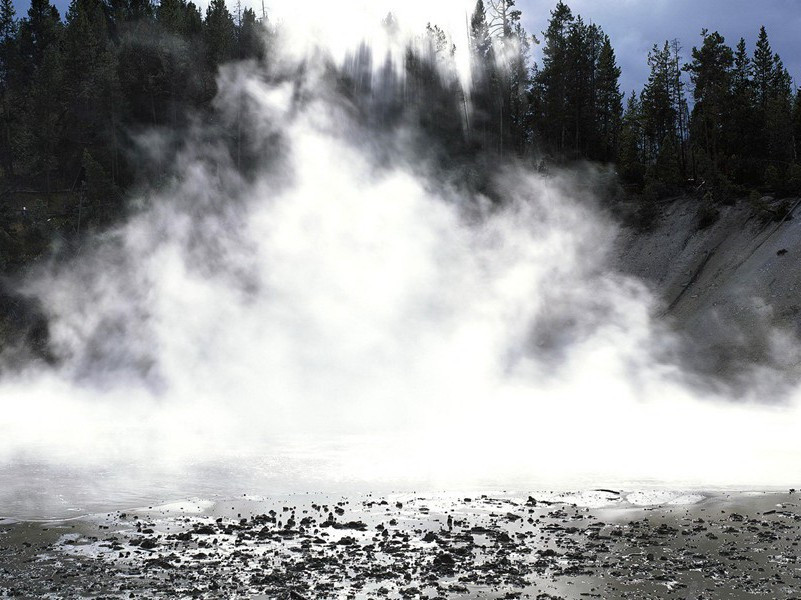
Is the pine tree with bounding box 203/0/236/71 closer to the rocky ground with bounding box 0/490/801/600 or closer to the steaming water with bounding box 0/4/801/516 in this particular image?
the steaming water with bounding box 0/4/801/516

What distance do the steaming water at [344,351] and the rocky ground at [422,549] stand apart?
1894 mm

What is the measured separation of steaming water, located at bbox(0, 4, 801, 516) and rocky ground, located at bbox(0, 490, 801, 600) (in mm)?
1894

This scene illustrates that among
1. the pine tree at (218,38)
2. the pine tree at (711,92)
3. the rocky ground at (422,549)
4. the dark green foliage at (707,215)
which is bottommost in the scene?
the rocky ground at (422,549)

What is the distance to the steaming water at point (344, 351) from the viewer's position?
61.8 feet

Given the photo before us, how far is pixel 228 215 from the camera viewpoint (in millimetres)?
50031

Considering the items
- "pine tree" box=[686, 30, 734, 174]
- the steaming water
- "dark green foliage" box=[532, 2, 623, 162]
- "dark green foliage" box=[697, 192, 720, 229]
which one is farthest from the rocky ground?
"dark green foliage" box=[532, 2, 623, 162]

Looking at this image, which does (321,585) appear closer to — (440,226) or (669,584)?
(669,584)

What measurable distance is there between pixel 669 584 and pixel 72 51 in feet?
195

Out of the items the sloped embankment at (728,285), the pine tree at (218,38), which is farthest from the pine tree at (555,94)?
the pine tree at (218,38)

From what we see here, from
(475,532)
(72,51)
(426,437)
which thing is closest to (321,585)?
(475,532)

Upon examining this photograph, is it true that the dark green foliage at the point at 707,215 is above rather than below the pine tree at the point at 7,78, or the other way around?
below

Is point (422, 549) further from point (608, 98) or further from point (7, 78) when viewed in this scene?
point (7, 78)

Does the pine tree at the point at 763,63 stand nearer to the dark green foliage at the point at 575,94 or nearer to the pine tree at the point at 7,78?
the dark green foliage at the point at 575,94

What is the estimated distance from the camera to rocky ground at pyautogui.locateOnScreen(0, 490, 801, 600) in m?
9.78
